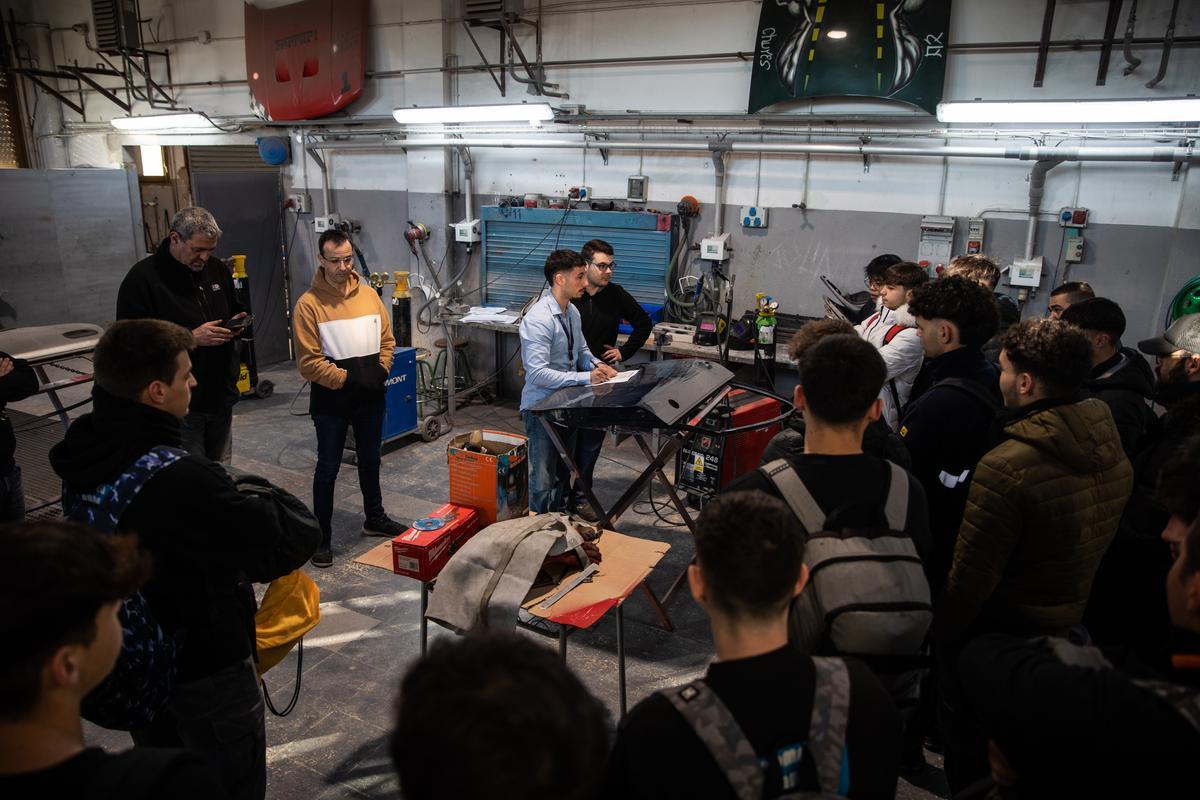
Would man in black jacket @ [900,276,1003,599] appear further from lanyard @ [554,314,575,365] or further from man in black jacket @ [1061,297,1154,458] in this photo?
lanyard @ [554,314,575,365]

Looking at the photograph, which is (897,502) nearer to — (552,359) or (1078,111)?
(552,359)

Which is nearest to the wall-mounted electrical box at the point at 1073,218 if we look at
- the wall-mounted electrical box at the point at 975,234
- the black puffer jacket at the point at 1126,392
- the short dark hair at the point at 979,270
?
the wall-mounted electrical box at the point at 975,234

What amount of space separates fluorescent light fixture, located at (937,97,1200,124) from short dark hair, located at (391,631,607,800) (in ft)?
14.1

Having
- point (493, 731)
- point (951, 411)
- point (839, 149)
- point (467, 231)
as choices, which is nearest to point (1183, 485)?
point (951, 411)

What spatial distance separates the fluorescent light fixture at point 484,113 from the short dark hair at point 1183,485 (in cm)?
452

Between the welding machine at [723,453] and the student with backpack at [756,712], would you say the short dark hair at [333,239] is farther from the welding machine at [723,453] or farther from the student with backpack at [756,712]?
the student with backpack at [756,712]

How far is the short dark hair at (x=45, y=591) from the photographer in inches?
38.0

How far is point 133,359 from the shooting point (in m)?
1.77

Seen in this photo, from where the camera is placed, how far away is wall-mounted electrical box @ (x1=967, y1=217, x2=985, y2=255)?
5012 millimetres

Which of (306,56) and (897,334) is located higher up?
(306,56)

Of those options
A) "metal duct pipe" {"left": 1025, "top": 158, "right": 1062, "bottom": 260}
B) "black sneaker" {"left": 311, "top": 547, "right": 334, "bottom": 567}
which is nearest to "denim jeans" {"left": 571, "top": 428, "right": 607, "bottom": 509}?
"black sneaker" {"left": 311, "top": 547, "right": 334, "bottom": 567}

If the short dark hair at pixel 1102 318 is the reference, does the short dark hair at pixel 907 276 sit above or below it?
above

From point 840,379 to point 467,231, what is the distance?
5.46 metres

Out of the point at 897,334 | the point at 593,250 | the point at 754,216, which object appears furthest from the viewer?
the point at 754,216
